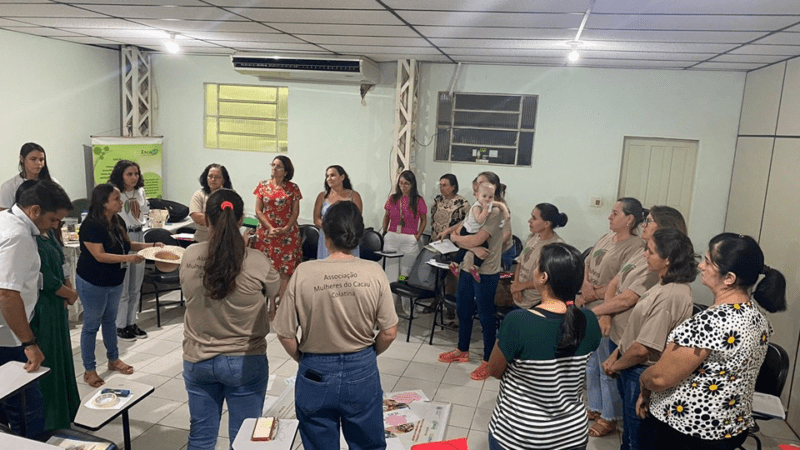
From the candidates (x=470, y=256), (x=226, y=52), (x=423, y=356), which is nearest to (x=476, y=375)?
(x=423, y=356)

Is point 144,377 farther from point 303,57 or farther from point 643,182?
point 643,182

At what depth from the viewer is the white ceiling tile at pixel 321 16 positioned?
382 centimetres

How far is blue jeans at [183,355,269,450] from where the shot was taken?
2.48 metres

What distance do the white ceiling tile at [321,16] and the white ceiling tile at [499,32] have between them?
43cm

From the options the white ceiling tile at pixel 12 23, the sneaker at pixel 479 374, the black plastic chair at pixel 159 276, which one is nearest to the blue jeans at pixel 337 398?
the sneaker at pixel 479 374

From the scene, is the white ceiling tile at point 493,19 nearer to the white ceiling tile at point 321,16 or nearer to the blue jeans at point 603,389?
the white ceiling tile at point 321,16

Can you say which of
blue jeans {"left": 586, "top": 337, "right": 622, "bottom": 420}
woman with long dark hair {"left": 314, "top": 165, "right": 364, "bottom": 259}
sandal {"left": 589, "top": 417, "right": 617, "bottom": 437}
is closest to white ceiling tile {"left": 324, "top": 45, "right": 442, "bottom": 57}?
woman with long dark hair {"left": 314, "top": 165, "right": 364, "bottom": 259}

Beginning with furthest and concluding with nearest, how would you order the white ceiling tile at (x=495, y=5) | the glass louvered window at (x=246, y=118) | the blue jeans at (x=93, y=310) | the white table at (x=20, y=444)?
the glass louvered window at (x=246, y=118) → the blue jeans at (x=93, y=310) → the white ceiling tile at (x=495, y=5) → the white table at (x=20, y=444)

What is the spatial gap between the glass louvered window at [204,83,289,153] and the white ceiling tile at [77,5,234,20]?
2.84 meters

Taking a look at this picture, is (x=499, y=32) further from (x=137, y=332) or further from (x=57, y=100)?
(x=57, y=100)

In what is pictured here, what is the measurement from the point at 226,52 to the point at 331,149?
1.76 meters

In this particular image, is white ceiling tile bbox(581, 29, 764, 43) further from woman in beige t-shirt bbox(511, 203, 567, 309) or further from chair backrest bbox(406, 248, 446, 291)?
chair backrest bbox(406, 248, 446, 291)

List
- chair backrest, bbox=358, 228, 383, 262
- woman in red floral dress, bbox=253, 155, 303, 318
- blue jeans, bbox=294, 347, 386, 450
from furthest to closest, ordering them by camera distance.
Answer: chair backrest, bbox=358, 228, 383, 262 → woman in red floral dress, bbox=253, 155, 303, 318 → blue jeans, bbox=294, 347, 386, 450

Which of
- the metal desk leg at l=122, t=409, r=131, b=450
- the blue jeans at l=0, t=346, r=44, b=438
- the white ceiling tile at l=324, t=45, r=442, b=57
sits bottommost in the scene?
the metal desk leg at l=122, t=409, r=131, b=450
